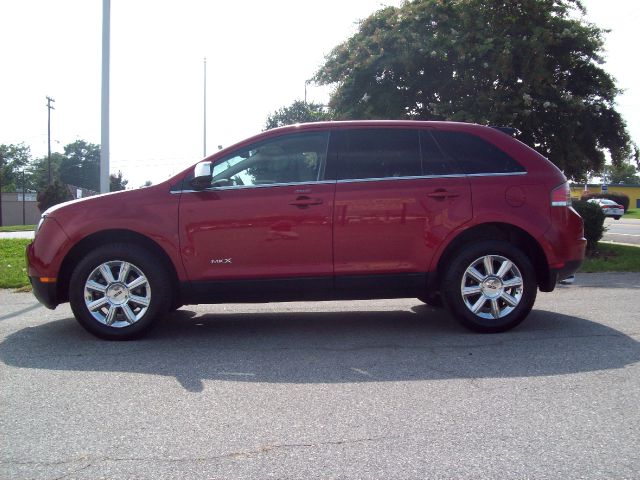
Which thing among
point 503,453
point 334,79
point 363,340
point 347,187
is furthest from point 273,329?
point 334,79

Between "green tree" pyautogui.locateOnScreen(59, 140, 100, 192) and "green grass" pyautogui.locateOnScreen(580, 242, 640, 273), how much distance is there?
93841mm

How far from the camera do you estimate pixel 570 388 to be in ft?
14.4

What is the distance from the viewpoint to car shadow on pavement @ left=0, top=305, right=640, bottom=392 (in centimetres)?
485

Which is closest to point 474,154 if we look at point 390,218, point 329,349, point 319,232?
point 390,218

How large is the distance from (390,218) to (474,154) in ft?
3.60

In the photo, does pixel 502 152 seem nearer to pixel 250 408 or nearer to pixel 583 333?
pixel 583 333

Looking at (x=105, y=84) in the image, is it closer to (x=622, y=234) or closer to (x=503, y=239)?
(x=503, y=239)

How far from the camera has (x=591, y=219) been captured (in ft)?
40.9

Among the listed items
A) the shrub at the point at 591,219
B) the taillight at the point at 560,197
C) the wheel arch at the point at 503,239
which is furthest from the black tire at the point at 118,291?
the shrub at the point at 591,219

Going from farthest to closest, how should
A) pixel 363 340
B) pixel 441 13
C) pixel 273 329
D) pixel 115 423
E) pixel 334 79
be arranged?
pixel 334 79, pixel 441 13, pixel 273 329, pixel 363 340, pixel 115 423

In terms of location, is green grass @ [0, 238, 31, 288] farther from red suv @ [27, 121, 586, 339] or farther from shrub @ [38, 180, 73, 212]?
shrub @ [38, 180, 73, 212]

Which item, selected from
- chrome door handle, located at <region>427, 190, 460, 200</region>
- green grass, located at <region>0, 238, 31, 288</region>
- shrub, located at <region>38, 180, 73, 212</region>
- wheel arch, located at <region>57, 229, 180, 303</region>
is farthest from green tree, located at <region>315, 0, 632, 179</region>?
shrub, located at <region>38, 180, 73, 212</region>

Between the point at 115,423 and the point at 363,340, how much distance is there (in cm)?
259

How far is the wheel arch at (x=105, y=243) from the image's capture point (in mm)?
5922
